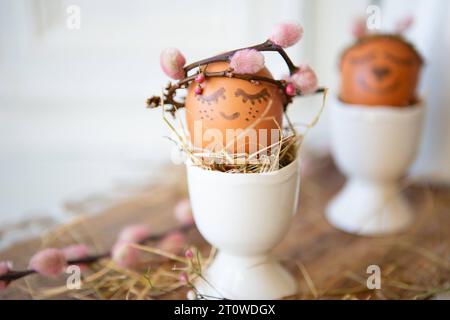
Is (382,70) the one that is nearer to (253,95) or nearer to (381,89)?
(381,89)

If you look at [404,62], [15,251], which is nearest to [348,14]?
[404,62]

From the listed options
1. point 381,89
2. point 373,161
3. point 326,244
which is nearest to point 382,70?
point 381,89

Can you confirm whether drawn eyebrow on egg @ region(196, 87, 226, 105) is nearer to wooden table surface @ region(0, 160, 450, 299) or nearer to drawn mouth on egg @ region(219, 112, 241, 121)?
drawn mouth on egg @ region(219, 112, 241, 121)

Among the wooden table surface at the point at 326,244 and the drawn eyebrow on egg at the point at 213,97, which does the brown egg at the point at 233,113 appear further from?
the wooden table surface at the point at 326,244

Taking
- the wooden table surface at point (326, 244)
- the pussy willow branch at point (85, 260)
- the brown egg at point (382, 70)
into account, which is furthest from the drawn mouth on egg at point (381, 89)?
the pussy willow branch at point (85, 260)

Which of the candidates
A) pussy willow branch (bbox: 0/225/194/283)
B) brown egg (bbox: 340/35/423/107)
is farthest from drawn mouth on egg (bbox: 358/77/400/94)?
pussy willow branch (bbox: 0/225/194/283)

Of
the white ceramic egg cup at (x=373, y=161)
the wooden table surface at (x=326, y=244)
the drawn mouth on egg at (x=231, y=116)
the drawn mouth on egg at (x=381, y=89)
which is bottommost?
the wooden table surface at (x=326, y=244)

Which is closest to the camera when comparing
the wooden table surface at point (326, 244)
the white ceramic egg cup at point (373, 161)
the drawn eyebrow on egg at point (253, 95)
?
the drawn eyebrow on egg at point (253, 95)

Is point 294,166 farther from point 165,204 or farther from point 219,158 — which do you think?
point 165,204
